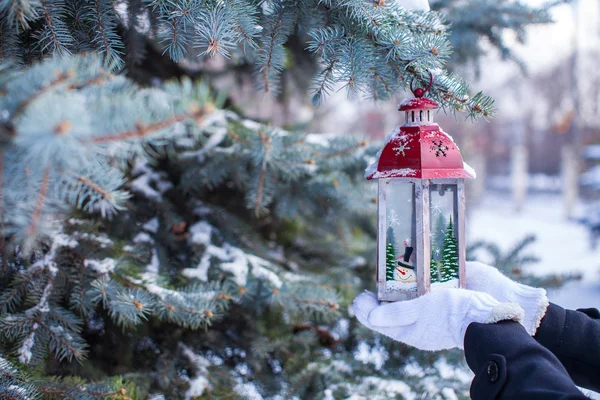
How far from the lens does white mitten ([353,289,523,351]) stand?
0.98 metres

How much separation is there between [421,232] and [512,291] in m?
0.28

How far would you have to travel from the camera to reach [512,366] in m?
0.85

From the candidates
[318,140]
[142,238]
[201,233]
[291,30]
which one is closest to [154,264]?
[142,238]

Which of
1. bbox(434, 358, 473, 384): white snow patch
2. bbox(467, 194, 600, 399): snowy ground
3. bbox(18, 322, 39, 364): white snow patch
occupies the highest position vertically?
bbox(18, 322, 39, 364): white snow patch

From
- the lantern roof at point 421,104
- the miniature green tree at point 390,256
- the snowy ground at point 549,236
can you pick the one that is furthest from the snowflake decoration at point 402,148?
the snowy ground at point 549,236

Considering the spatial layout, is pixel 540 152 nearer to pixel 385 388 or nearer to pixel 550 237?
pixel 550 237

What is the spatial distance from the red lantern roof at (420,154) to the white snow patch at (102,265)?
83 cm

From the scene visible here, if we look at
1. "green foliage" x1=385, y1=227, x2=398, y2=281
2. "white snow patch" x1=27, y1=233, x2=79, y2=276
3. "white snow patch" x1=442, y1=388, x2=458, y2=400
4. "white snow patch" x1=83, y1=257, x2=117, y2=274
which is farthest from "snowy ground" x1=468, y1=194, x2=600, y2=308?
"white snow patch" x1=27, y1=233, x2=79, y2=276

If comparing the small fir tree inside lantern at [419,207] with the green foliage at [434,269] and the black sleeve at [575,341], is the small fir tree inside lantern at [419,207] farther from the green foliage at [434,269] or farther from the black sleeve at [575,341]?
the black sleeve at [575,341]

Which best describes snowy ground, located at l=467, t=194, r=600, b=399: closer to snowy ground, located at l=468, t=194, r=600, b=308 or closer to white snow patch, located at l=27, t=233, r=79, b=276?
snowy ground, located at l=468, t=194, r=600, b=308

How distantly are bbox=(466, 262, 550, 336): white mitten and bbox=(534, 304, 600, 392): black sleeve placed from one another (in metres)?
0.03

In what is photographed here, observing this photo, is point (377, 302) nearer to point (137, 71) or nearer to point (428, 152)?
point (428, 152)

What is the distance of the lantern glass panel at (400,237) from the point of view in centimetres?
120

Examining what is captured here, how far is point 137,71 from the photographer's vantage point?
6.16 ft
